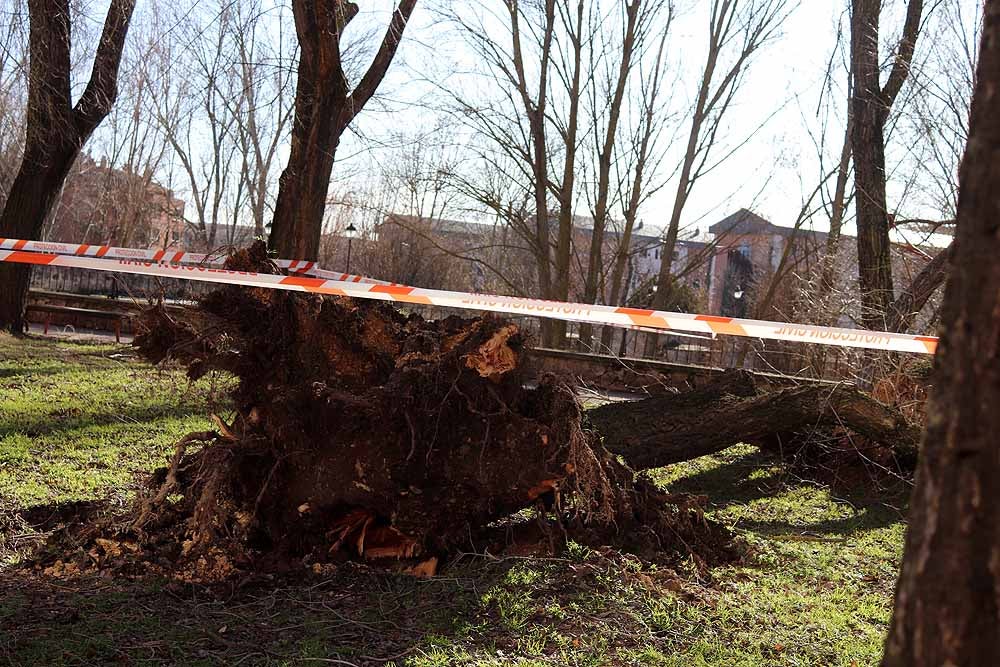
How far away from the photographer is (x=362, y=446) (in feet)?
15.2

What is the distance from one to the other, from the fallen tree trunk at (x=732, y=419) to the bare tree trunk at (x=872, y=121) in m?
3.77

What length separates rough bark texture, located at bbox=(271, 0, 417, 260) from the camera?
772 centimetres

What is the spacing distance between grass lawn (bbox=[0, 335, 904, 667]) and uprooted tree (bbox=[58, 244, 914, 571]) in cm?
31

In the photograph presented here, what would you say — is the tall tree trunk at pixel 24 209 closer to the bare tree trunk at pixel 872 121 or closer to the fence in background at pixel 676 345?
the fence in background at pixel 676 345

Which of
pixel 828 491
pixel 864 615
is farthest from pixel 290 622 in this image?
pixel 828 491

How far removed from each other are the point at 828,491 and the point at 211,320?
16.7 feet

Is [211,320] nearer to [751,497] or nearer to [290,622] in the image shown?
[290,622]

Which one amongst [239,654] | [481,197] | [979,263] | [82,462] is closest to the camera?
[979,263]

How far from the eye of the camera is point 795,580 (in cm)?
477

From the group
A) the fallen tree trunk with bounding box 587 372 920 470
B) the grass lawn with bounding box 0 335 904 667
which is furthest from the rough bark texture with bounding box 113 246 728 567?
the fallen tree trunk with bounding box 587 372 920 470

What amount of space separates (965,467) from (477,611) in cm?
264

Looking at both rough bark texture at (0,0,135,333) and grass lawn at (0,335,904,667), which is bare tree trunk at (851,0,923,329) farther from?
rough bark texture at (0,0,135,333)

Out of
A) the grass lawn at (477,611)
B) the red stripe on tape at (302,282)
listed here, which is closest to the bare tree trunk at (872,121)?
the grass lawn at (477,611)

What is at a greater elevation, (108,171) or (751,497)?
(108,171)
